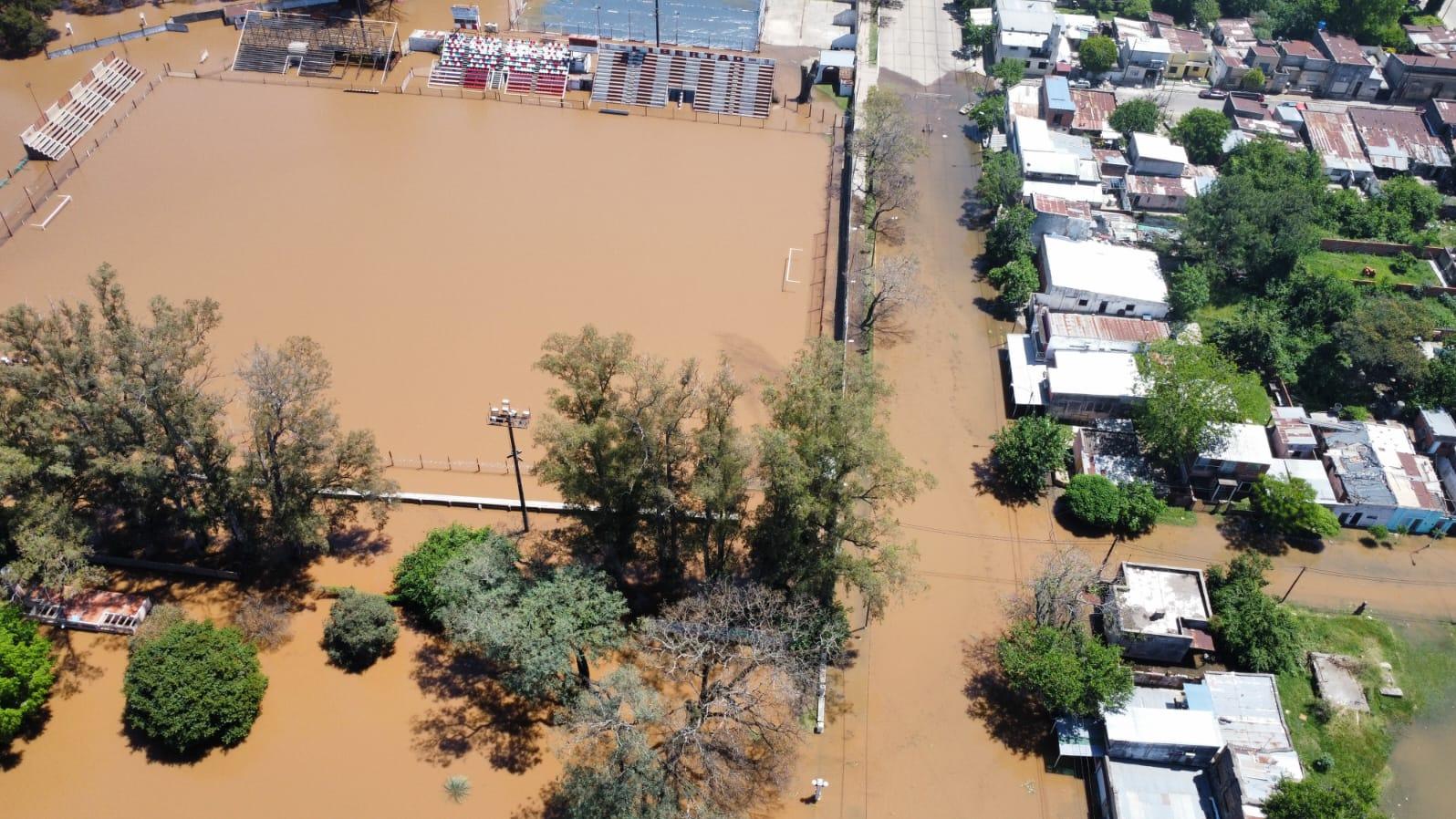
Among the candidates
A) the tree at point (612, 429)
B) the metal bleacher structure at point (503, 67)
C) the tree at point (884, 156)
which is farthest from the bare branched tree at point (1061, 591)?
the metal bleacher structure at point (503, 67)

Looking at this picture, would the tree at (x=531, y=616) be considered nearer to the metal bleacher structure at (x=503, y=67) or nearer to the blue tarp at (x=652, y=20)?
the metal bleacher structure at (x=503, y=67)

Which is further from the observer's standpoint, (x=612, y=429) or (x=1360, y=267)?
(x=1360, y=267)

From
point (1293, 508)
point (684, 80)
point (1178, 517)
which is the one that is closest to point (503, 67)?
point (684, 80)

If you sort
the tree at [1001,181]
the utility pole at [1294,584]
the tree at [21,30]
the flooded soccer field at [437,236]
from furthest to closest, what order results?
the tree at [21,30] < the tree at [1001,181] < the flooded soccer field at [437,236] < the utility pole at [1294,584]

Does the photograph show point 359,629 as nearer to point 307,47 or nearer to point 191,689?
point 191,689

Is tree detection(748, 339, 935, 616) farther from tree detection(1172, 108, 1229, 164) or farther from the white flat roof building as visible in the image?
tree detection(1172, 108, 1229, 164)

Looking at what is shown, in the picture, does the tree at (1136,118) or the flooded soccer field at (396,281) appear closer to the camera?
the flooded soccer field at (396,281)

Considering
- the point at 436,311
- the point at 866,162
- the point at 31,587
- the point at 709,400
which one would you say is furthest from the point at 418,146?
the point at 709,400
